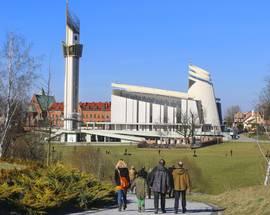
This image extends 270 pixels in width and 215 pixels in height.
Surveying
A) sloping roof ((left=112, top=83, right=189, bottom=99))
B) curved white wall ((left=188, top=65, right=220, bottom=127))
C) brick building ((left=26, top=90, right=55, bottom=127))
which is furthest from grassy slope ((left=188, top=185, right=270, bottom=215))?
curved white wall ((left=188, top=65, right=220, bottom=127))

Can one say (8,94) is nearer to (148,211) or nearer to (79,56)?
(148,211)

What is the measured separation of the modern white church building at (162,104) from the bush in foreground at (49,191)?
13336 centimetres

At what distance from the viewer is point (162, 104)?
157 meters

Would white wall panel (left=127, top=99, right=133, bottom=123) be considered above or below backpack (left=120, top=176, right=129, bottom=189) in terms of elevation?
above

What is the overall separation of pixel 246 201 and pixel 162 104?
141 meters

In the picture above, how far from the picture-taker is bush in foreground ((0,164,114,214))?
1370 cm

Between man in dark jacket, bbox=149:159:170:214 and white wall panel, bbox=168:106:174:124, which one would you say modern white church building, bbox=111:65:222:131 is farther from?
man in dark jacket, bbox=149:159:170:214

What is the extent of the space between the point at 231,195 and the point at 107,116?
16448cm

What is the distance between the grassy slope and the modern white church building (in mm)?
131550

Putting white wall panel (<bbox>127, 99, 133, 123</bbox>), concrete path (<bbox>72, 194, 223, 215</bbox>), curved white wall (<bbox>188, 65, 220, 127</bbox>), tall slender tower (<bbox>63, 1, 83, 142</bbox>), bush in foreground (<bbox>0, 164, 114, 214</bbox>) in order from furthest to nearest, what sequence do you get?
curved white wall (<bbox>188, 65, 220, 127</bbox>)
white wall panel (<bbox>127, 99, 133, 123</bbox>)
tall slender tower (<bbox>63, 1, 83, 142</bbox>)
concrete path (<bbox>72, 194, 223, 215</bbox>)
bush in foreground (<bbox>0, 164, 114, 214</bbox>)

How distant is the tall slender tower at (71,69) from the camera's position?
145125 mm

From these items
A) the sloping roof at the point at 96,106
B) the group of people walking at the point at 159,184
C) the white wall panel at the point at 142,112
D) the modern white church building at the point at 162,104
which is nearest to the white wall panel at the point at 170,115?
the modern white church building at the point at 162,104

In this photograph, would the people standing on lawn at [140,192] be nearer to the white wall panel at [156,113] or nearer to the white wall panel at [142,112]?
the white wall panel at [156,113]

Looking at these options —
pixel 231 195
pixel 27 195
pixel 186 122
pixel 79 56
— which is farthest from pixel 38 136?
pixel 79 56
